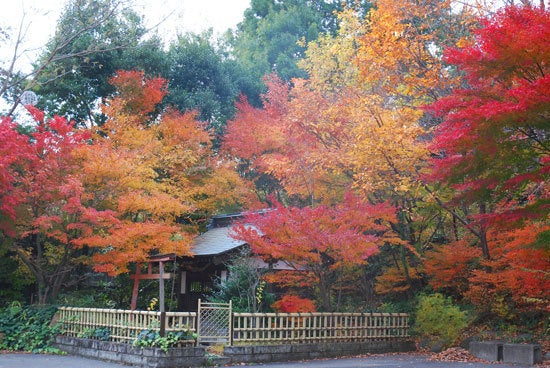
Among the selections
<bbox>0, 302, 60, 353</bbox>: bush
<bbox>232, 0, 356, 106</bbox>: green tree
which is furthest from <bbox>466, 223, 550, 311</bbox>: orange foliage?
<bbox>232, 0, 356, 106</bbox>: green tree

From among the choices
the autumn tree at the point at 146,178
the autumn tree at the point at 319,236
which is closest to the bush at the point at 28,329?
the autumn tree at the point at 146,178

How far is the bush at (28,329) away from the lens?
15.3 metres

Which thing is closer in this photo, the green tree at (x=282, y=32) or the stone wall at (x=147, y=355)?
the stone wall at (x=147, y=355)

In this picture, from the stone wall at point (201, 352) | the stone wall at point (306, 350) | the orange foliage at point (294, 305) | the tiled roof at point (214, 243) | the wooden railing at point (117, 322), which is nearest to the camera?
the stone wall at point (201, 352)

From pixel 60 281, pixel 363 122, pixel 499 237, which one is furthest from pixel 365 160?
pixel 60 281

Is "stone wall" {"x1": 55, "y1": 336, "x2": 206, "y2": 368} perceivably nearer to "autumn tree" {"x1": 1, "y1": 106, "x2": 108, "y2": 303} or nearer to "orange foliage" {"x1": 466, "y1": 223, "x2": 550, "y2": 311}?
"autumn tree" {"x1": 1, "y1": 106, "x2": 108, "y2": 303}

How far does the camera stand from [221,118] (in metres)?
30.9

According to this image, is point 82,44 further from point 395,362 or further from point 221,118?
point 395,362

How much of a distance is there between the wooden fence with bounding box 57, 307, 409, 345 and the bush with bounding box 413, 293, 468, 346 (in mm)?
831

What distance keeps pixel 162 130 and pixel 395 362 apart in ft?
50.3

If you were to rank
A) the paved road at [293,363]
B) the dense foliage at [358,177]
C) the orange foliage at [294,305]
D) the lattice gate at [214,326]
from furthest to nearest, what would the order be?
the orange foliage at [294,305], the lattice gate at [214,326], the paved road at [293,363], the dense foliage at [358,177]

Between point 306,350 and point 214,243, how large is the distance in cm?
700

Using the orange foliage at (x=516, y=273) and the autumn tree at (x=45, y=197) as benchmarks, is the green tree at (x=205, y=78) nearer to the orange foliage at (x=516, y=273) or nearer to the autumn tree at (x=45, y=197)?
the autumn tree at (x=45, y=197)

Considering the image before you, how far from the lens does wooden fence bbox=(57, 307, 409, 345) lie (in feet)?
42.9
